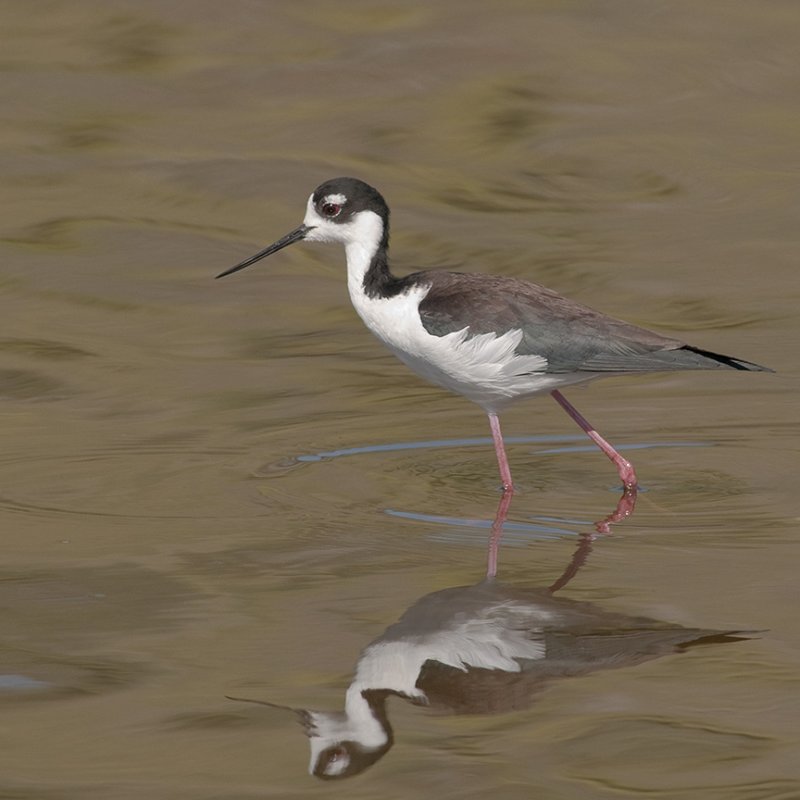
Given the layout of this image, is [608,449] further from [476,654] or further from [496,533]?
[476,654]

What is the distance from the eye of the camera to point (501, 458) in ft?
29.6

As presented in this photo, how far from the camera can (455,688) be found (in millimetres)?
6422

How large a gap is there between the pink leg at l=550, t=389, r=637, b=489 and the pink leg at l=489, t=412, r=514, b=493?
41 cm

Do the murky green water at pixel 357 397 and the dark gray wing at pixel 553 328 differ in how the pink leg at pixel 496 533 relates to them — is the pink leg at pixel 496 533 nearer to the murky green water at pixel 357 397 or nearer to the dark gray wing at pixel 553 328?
the murky green water at pixel 357 397

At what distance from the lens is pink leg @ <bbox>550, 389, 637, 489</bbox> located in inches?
354

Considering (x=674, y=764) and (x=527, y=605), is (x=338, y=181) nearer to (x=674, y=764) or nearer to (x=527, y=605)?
(x=527, y=605)

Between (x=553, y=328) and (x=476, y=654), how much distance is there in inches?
102

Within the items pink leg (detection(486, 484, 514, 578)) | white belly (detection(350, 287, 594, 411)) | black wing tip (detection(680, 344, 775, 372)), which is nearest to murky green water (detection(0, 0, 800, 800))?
pink leg (detection(486, 484, 514, 578))

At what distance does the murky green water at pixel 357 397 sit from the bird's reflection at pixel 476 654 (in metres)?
0.08

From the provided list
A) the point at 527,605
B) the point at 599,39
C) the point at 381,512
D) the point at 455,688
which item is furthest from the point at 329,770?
the point at 599,39

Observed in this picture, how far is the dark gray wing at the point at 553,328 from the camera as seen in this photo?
879 centimetres

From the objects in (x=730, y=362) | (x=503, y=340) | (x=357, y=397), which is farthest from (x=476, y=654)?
(x=357, y=397)

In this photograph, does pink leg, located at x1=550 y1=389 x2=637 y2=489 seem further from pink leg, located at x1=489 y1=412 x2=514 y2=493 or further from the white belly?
pink leg, located at x1=489 y1=412 x2=514 y2=493

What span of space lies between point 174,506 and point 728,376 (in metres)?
3.67
